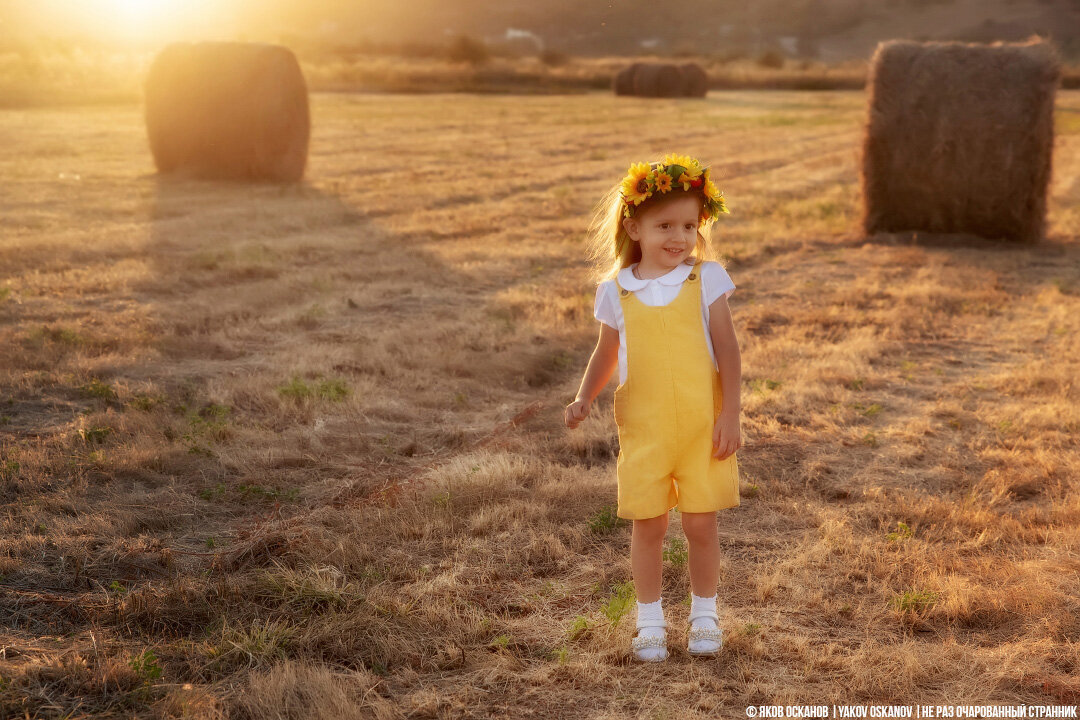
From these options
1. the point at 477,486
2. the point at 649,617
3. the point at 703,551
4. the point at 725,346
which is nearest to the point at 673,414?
the point at 725,346

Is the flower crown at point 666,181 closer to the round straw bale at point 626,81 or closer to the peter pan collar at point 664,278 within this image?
the peter pan collar at point 664,278

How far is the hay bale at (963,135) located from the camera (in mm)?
10688

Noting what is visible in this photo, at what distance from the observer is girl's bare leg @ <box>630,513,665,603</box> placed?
3.35 m

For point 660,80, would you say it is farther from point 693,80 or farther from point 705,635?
point 705,635

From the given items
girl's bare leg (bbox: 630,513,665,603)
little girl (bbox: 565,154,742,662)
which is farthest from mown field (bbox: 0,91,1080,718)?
little girl (bbox: 565,154,742,662)

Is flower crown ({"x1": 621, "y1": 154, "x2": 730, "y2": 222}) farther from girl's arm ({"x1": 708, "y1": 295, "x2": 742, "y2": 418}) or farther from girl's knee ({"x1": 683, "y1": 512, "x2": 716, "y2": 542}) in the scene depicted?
girl's knee ({"x1": 683, "y1": 512, "x2": 716, "y2": 542})

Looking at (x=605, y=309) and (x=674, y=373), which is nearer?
(x=674, y=373)

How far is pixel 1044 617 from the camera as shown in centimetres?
350

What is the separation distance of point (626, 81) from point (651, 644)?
39.7m

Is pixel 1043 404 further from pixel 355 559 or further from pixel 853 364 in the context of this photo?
pixel 355 559

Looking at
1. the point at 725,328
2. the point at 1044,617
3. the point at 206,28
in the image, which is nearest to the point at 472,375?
the point at 725,328

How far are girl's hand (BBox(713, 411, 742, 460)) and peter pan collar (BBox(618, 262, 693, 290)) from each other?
466mm

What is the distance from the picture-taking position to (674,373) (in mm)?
3221

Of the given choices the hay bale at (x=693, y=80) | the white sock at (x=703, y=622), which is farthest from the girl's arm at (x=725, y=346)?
the hay bale at (x=693, y=80)
